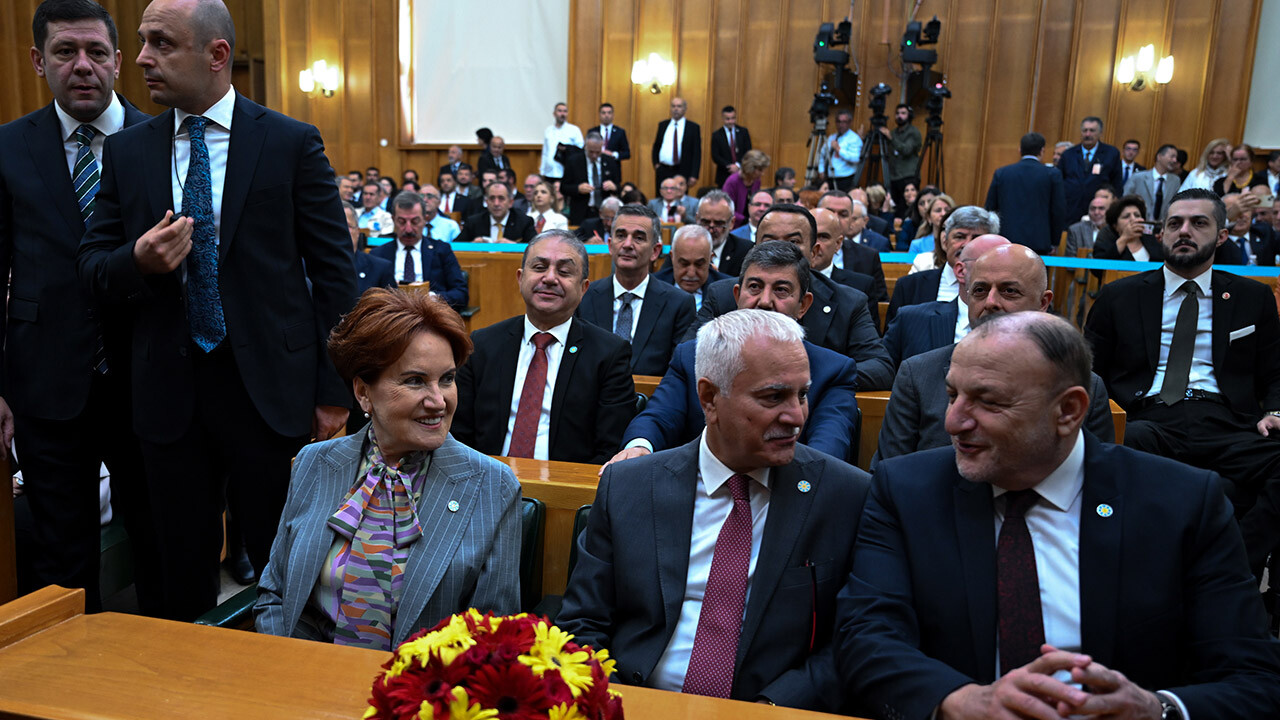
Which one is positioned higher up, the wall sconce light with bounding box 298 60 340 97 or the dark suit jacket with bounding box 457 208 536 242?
the wall sconce light with bounding box 298 60 340 97

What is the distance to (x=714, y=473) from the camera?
1.77m

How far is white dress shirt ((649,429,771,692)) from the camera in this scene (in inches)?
66.6

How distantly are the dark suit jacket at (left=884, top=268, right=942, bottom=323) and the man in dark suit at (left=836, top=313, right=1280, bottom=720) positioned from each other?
2.85m

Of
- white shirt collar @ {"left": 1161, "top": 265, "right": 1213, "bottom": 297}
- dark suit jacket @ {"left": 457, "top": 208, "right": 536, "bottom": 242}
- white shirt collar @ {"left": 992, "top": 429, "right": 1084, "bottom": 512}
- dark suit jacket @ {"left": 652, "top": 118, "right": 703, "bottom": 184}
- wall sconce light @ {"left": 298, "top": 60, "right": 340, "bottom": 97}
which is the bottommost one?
white shirt collar @ {"left": 992, "top": 429, "right": 1084, "bottom": 512}

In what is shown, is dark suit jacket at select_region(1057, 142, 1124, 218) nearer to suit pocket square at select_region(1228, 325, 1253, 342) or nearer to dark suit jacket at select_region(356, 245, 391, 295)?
suit pocket square at select_region(1228, 325, 1253, 342)

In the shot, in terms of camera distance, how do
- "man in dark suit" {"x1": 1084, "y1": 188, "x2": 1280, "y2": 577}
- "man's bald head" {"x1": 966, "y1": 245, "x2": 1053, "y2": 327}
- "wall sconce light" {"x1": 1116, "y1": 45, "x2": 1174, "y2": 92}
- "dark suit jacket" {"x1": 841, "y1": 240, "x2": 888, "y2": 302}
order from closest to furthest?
"man's bald head" {"x1": 966, "y1": 245, "x2": 1053, "y2": 327} → "man in dark suit" {"x1": 1084, "y1": 188, "x2": 1280, "y2": 577} → "dark suit jacket" {"x1": 841, "y1": 240, "x2": 888, "y2": 302} → "wall sconce light" {"x1": 1116, "y1": 45, "x2": 1174, "y2": 92}

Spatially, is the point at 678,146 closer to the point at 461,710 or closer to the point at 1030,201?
the point at 1030,201

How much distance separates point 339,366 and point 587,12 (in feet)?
36.5

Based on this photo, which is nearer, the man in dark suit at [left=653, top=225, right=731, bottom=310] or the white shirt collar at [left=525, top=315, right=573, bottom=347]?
the white shirt collar at [left=525, top=315, right=573, bottom=347]

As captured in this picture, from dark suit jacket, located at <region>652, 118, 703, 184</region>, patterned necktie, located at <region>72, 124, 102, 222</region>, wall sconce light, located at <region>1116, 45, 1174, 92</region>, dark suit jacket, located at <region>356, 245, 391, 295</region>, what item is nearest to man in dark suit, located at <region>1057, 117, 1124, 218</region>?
wall sconce light, located at <region>1116, 45, 1174, 92</region>

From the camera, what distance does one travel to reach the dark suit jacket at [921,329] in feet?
11.6

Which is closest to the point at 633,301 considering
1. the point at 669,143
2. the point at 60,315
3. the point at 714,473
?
the point at 60,315

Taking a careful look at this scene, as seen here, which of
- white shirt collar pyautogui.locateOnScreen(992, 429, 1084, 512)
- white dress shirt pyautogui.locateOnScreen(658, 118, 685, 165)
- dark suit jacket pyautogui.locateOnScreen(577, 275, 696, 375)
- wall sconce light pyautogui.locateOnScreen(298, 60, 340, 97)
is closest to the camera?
white shirt collar pyautogui.locateOnScreen(992, 429, 1084, 512)

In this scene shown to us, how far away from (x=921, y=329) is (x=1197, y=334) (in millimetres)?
1058
